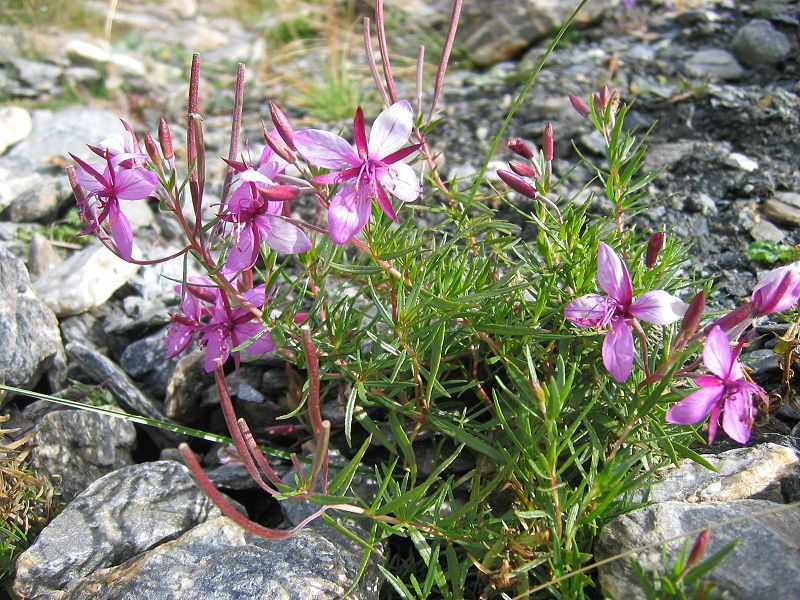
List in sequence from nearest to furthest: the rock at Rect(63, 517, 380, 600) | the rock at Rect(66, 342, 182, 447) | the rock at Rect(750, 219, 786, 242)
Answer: the rock at Rect(63, 517, 380, 600), the rock at Rect(66, 342, 182, 447), the rock at Rect(750, 219, 786, 242)

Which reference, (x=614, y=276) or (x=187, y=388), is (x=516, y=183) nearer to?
(x=614, y=276)

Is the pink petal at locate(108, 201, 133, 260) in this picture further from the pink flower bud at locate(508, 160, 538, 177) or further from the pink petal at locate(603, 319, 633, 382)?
the pink petal at locate(603, 319, 633, 382)

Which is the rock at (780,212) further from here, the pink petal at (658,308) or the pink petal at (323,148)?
the pink petal at (323,148)

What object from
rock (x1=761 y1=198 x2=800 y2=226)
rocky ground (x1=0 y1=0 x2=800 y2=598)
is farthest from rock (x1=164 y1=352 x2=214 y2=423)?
rock (x1=761 y1=198 x2=800 y2=226)

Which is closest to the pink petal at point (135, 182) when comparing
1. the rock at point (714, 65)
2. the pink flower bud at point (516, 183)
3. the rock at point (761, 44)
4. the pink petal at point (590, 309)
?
the pink flower bud at point (516, 183)

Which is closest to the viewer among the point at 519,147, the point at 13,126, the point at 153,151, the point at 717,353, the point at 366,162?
the point at 717,353

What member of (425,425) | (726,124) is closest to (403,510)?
(425,425)

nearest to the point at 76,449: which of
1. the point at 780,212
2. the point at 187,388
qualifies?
the point at 187,388
